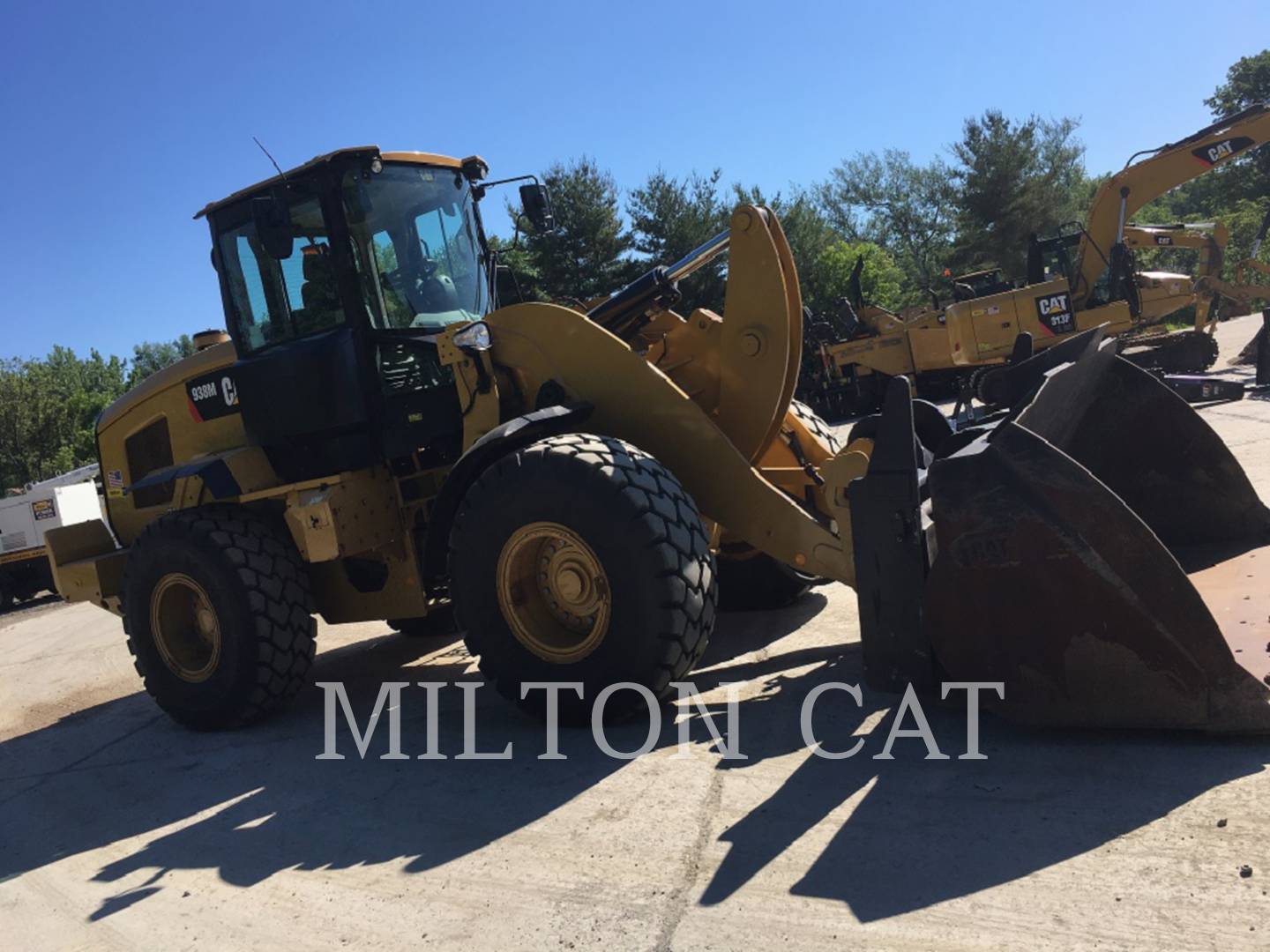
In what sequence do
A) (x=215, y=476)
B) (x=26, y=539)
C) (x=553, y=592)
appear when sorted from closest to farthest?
(x=553, y=592)
(x=215, y=476)
(x=26, y=539)

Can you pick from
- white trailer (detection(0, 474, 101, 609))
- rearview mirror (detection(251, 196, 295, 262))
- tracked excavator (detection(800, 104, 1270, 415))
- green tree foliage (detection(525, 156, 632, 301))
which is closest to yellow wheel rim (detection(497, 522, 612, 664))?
rearview mirror (detection(251, 196, 295, 262))

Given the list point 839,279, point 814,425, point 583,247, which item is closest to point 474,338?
point 814,425

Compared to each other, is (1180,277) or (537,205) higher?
(537,205)

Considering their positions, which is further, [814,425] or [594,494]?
[814,425]

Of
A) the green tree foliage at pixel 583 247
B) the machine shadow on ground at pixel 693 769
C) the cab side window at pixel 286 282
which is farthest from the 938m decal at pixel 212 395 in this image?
the green tree foliage at pixel 583 247

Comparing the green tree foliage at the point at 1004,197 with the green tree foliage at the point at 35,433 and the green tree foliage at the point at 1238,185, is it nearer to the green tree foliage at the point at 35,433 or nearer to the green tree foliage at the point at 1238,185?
the green tree foliage at the point at 1238,185

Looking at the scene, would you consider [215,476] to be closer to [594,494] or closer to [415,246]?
[415,246]

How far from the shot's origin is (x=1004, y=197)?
43094 millimetres

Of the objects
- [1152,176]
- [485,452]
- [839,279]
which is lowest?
[485,452]

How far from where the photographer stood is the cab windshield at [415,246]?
5398 mm

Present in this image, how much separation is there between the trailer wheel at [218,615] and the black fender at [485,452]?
1101 mm

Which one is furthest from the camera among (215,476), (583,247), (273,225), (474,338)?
(583,247)

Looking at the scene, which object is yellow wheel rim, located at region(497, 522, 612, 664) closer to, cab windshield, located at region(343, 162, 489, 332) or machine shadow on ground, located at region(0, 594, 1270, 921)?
machine shadow on ground, located at region(0, 594, 1270, 921)

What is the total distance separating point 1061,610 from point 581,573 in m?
1.93
